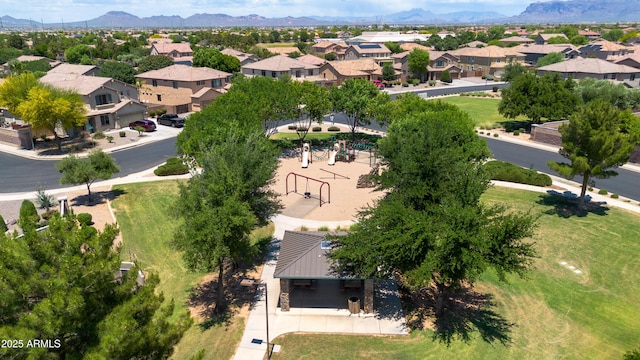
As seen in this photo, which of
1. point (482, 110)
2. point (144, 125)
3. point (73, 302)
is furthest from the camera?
point (482, 110)

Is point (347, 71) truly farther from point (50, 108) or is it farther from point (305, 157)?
point (50, 108)

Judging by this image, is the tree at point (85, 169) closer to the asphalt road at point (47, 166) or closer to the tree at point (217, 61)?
the asphalt road at point (47, 166)

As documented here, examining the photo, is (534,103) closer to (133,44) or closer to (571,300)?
(571,300)

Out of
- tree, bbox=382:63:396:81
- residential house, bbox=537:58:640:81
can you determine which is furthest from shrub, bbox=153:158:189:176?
residential house, bbox=537:58:640:81

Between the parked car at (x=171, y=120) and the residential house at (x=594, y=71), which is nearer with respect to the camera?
the parked car at (x=171, y=120)

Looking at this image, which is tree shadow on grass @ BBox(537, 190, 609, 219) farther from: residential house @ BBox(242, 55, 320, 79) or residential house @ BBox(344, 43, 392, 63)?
residential house @ BBox(344, 43, 392, 63)

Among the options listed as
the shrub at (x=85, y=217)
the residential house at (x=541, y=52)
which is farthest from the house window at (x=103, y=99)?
the residential house at (x=541, y=52)

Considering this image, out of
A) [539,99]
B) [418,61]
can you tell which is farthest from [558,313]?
[418,61]
